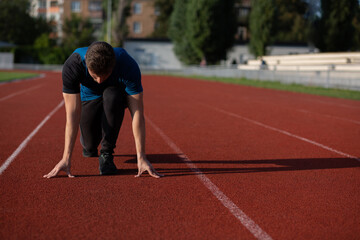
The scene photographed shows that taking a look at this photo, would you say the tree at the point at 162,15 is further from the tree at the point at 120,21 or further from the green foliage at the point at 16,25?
the green foliage at the point at 16,25

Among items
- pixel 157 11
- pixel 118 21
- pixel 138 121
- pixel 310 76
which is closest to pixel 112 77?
pixel 138 121

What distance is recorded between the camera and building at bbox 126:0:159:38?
218ft

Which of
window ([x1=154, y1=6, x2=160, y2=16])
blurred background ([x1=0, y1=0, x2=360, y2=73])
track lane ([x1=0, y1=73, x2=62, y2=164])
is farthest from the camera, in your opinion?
window ([x1=154, y1=6, x2=160, y2=16])

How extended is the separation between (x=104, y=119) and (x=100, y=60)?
1.35 m

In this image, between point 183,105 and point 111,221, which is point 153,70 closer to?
point 183,105

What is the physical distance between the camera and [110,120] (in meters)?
4.73

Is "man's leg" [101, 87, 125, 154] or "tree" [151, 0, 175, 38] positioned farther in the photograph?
"tree" [151, 0, 175, 38]

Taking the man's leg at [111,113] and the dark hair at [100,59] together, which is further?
the man's leg at [111,113]

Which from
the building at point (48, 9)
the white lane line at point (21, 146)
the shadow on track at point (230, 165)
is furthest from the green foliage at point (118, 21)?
the shadow on track at point (230, 165)

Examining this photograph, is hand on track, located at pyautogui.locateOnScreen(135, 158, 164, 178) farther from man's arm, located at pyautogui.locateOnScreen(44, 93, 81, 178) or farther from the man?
man's arm, located at pyautogui.locateOnScreen(44, 93, 81, 178)

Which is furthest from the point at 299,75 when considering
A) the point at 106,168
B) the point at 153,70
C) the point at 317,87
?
the point at 153,70

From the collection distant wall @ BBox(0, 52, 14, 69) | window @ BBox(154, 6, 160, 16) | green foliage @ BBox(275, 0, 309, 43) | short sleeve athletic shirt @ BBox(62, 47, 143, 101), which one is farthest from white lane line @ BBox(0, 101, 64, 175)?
window @ BBox(154, 6, 160, 16)

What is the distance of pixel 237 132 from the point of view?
817 cm

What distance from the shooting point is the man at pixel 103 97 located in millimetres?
3771
